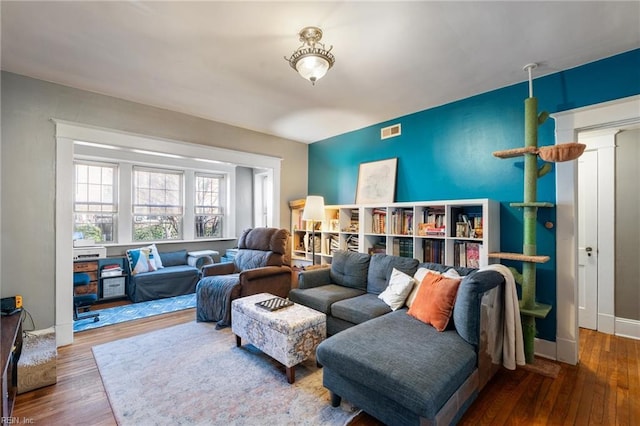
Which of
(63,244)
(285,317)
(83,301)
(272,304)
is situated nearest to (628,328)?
(285,317)

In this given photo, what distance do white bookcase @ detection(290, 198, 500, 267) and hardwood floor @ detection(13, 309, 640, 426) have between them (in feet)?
3.51

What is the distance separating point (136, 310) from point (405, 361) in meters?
3.93

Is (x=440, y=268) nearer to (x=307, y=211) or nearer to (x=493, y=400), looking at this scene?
(x=493, y=400)

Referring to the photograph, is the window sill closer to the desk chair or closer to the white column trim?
the desk chair

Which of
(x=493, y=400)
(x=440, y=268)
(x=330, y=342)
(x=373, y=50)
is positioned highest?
(x=373, y=50)

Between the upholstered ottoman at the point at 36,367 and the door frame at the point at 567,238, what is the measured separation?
431cm

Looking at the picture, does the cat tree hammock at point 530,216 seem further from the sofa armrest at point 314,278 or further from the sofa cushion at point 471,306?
the sofa armrest at point 314,278

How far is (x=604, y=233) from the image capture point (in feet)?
10.6

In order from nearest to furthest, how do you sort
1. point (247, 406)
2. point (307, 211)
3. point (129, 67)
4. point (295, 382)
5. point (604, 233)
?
point (247, 406)
point (295, 382)
point (129, 67)
point (604, 233)
point (307, 211)

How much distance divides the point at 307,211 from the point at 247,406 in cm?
260

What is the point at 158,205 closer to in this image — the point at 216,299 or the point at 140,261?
the point at 140,261

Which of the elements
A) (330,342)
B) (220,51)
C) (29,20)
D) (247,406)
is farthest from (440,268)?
(29,20)

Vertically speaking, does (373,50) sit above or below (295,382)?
above

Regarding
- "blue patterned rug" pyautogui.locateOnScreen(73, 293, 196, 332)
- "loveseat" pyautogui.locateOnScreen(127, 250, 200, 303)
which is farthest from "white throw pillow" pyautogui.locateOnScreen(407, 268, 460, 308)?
"loveseat" pyautogui.locateOnScreen(127, 250, 200, 303)
